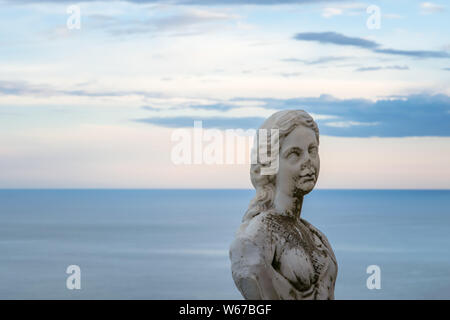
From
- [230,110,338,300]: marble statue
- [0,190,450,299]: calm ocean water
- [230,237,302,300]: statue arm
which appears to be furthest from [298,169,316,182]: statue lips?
[0,190,450,299]: calm ocean water

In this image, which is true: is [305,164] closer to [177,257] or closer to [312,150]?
[312,150]

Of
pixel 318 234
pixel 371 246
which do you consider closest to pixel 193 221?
pixel 371 246

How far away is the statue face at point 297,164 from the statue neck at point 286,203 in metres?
0.05

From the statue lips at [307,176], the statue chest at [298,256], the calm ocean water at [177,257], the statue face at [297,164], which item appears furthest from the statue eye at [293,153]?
the calm ocean water at [177,257]

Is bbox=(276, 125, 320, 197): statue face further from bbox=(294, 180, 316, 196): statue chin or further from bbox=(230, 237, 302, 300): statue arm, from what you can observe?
bbox=(230, 237, 302, 300): statue arm

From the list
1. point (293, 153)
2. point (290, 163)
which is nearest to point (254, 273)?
point (290, 163)

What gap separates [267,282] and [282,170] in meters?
1.26

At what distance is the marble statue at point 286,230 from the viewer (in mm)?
9641

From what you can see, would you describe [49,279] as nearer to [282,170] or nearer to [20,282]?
[20,282]

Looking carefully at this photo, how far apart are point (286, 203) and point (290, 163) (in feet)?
1.44

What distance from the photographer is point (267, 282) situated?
377 inches

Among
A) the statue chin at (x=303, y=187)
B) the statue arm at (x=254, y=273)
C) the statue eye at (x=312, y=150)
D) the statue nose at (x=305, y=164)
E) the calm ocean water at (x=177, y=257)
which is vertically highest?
the calm ocean water at (x=177, y=257)

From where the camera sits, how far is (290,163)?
10.1m

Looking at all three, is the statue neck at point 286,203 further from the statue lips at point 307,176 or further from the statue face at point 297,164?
the statue lips at point 307,176
